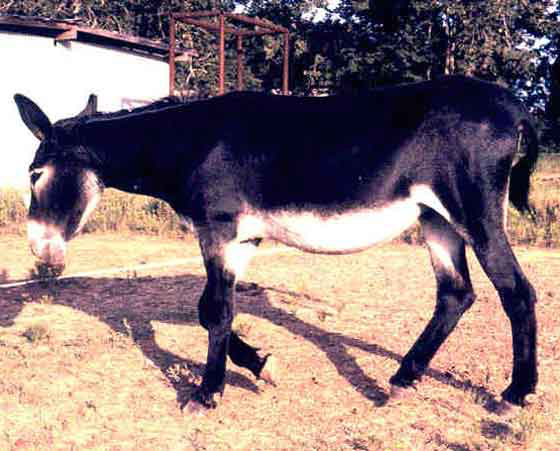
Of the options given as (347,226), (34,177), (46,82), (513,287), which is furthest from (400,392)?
(46,82)

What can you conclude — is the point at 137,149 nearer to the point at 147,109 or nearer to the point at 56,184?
the point at 147,109

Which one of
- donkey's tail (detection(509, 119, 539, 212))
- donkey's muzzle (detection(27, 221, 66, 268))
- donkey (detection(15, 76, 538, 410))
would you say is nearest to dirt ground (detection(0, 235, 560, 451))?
donkey (detection(15, 76, 538, 410))

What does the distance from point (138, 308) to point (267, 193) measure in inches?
121

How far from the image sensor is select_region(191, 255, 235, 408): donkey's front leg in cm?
368

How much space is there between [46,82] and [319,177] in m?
15.2

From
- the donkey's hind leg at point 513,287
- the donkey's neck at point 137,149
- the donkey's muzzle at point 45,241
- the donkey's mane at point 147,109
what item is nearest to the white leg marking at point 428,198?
the donkey's hind leg at point 513,287

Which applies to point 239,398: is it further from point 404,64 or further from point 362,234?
point 404,64

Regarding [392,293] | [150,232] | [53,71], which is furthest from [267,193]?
[53,71]

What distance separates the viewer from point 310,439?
3.35 meters

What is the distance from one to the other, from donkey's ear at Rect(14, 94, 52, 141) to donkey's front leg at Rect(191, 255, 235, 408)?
4.24 feet

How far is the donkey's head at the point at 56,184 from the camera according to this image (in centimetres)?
379

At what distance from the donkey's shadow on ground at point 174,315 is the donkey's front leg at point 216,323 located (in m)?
0.25

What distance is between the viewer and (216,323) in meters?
3.71

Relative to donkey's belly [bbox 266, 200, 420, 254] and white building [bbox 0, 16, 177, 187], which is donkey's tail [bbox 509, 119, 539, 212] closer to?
donkey's belly [bbox 266, 200, 420, 254]
